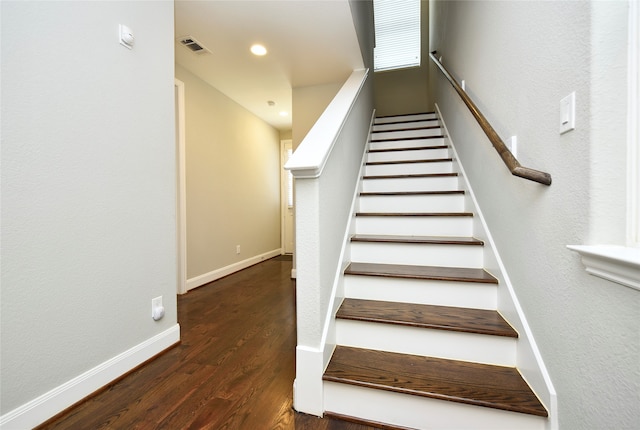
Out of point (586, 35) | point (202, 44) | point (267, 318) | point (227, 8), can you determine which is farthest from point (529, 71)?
point (202, 44)

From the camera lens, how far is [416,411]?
1.14 meters

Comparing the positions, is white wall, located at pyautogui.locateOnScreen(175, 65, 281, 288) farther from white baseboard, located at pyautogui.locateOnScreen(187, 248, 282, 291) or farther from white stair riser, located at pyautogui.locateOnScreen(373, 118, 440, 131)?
Answer: white stair riser, located at pyautogui.locateOnScreen(373, 118, 440, 131)

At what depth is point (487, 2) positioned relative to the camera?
1.69 metres

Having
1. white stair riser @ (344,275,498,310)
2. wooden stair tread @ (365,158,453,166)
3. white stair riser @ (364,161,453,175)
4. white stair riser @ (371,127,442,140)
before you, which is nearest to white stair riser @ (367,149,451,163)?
wooden stair tread @ (365,158,453,166)

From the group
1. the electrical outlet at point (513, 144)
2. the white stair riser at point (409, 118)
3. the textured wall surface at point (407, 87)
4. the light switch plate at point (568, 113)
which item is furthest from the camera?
the textured wall surface at point (407, 87)

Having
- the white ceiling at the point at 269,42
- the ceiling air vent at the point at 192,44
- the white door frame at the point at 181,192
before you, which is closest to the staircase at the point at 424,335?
the white ceiling at the point at 269,42

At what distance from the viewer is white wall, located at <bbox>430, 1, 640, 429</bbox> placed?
2.49 feet

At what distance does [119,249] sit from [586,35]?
2.13 metres

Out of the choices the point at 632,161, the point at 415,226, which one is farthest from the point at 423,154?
the point at 632,161

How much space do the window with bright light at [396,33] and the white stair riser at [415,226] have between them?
156 inches

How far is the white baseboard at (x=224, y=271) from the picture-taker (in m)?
3.12

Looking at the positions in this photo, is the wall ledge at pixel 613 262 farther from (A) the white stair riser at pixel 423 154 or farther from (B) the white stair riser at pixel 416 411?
(A) the white stair riser at pixel 423 154

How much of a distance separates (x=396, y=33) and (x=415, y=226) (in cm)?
434

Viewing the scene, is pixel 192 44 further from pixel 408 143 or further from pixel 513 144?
pixel 513 144
